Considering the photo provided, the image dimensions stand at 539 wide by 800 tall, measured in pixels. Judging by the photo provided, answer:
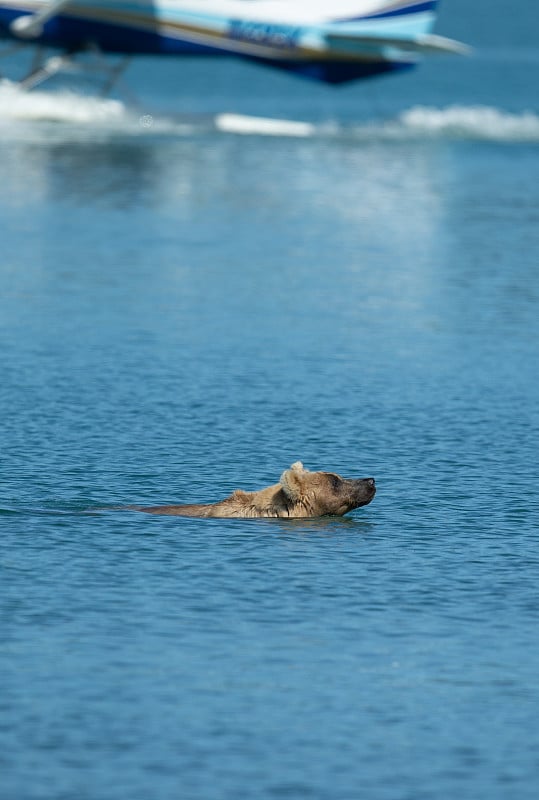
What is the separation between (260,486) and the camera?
24250 millimetres

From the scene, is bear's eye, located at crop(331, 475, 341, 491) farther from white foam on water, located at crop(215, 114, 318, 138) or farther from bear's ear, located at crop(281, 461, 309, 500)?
white foam on water, located at crop(215, 114, 318, 138)

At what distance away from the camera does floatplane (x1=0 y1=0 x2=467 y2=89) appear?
85750 millimetres

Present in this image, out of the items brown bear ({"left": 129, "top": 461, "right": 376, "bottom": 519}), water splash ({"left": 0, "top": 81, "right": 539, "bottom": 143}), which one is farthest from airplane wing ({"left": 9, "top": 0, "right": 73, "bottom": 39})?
brown bear ({"left": 129, "top": 461, "right": 376, "bottom": 519})

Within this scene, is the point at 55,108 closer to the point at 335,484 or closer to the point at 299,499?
the point at 299,499

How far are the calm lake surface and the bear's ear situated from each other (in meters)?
0.44

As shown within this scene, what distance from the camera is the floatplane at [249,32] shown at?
8575cm

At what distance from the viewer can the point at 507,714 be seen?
50.1ft

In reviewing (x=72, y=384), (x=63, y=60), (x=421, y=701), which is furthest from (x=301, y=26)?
(x=421, y=701)

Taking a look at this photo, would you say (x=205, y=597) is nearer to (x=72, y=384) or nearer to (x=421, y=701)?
(x=421, y=701)

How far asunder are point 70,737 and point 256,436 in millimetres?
13395

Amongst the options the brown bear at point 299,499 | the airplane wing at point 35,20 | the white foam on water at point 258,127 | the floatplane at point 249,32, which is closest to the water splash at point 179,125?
the white foam on water at point 258,127

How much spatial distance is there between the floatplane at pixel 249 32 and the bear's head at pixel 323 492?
66.5m

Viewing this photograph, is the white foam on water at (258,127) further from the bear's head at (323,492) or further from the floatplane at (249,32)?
the bear's head at (323,492)

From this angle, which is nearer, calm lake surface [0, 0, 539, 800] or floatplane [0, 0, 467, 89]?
calm lake surface [0, 0, 539, 800]
